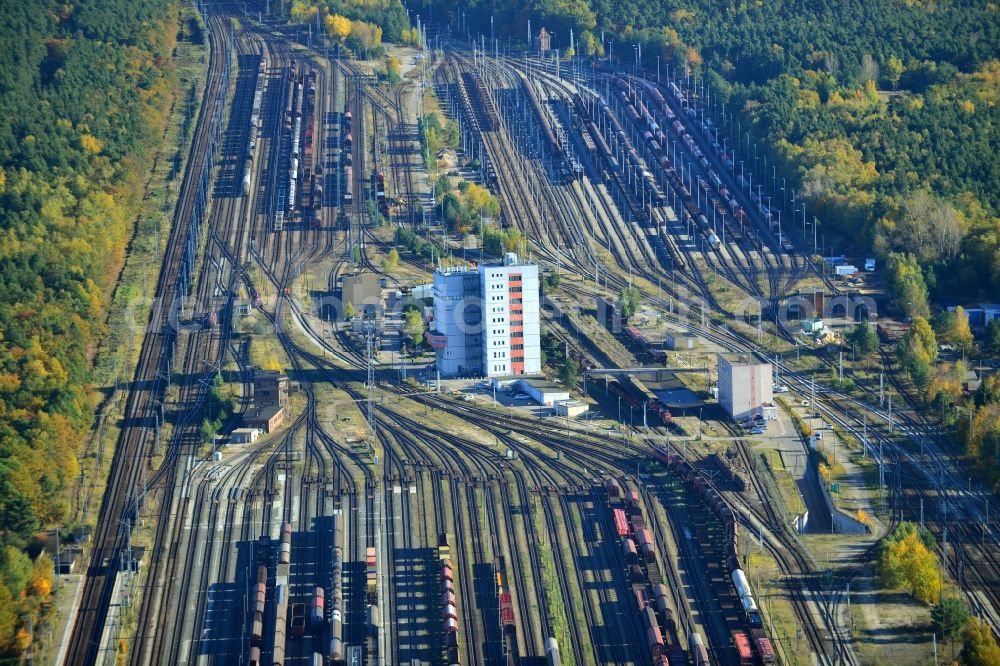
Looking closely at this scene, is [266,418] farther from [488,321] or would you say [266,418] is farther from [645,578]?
[645,578]

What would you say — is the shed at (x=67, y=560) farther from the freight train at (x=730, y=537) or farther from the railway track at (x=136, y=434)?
the freight train at (x=730, y=537)

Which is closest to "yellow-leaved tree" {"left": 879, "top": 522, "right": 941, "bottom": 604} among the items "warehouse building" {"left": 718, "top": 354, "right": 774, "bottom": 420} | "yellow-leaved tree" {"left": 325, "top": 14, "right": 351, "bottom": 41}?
"warehouse building" {"left": 718, "top": 354, "right": 774, "bottom": 420}

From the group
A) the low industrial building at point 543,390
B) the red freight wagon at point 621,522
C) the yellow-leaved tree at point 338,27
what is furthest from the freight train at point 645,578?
the yellow-leaved tree at point 338,27

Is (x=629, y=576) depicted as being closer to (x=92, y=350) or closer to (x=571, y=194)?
(x=92, y=350)

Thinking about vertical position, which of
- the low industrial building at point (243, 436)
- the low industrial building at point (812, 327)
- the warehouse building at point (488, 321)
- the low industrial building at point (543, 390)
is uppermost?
the low industrial building at point (812, 327)

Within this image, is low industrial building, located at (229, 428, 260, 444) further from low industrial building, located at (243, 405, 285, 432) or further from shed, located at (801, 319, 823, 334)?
shed, located at (801, 319, 823, 334)

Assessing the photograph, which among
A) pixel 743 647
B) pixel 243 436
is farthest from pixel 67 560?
pixel 743 647

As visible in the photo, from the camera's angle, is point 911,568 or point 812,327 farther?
point 812,327
